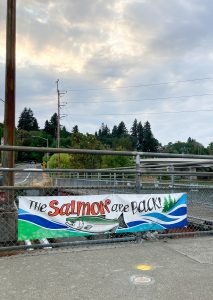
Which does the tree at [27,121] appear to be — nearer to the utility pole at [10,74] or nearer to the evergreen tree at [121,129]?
the evergreen tree at [121,129]

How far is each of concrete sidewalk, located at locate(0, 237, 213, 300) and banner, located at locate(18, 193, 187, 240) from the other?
0.31 m

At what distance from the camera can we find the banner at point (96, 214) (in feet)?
17.8

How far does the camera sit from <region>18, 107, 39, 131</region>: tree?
156125 mm

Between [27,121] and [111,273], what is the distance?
158025 mm

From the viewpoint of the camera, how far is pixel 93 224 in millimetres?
5824

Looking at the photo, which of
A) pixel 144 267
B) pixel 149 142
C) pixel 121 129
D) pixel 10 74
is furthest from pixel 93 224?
pixel 121 129

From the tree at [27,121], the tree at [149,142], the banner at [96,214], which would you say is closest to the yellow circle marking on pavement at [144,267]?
the banner at [96,214]

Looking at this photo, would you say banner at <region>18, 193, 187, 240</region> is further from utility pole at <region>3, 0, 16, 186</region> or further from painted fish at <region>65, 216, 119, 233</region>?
utility pole at <region>3, 0, 16, 186</region>

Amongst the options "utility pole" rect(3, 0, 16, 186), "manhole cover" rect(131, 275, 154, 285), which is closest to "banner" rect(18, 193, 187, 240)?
"manhole cover" rect(131, 275, 154, 285)

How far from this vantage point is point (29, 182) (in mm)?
10500

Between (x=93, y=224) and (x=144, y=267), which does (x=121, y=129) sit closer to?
(x=93, y=224)

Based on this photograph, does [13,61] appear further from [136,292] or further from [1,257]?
[136,292]

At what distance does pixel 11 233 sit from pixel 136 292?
2.66m

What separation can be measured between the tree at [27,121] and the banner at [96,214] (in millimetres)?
153160
